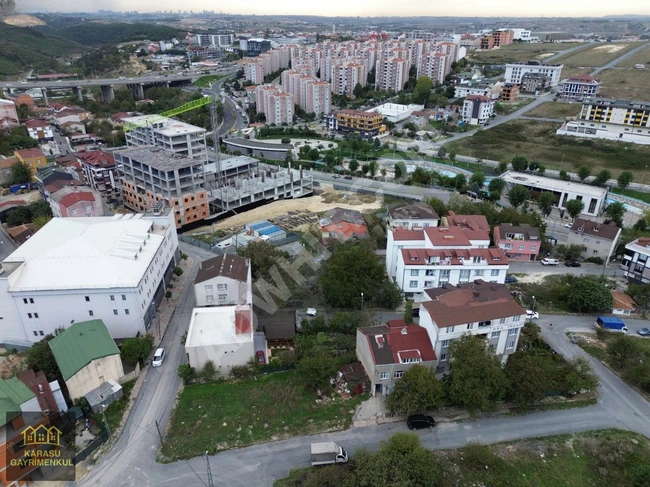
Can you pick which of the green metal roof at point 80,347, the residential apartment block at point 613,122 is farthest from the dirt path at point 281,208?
the residential apartment block at point 613,122

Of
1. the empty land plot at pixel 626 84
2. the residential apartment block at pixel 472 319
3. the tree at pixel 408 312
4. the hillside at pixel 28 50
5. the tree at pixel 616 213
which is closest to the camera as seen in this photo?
the residential apartment block at pixel 472 319

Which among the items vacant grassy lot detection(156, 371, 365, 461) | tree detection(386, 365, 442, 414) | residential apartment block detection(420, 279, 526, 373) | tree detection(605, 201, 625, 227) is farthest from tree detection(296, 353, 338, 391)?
tree detection(605, 201, 625, 227)

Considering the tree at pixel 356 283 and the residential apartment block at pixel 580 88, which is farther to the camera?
the residential apartment block at pixel 580 88

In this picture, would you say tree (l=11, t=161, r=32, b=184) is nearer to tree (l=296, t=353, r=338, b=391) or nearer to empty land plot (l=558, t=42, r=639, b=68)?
tree (l=296, t=353, r=338, b=391)

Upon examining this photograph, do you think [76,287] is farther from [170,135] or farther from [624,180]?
[624,180]

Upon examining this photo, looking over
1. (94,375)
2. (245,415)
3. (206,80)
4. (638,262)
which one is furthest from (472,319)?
(206,80)

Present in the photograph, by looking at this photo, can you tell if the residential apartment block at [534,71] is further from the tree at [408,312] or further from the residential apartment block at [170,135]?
the tree at [408,312]
